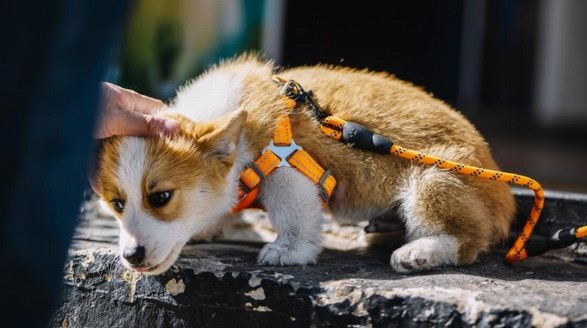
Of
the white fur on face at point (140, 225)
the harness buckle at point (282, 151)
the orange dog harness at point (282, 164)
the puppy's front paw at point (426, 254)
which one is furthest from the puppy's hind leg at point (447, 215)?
the white fur on face at point (140, 225)

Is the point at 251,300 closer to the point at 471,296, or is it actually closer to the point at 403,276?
the point at 403,276

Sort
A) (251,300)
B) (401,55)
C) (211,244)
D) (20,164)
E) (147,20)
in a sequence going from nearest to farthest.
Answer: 1. (20,164)
2. (251,300)
3. (211,244)
4. (147,20)
5. (401,55)

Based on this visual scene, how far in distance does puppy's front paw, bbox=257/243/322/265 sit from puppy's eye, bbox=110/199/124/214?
1.47 ft

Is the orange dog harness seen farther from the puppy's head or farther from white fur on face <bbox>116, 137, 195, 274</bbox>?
white fur on face <bbox>116, 137, 195, 274</bbox>

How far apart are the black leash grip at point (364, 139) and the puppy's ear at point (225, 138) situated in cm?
36

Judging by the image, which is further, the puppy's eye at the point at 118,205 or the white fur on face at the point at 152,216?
the puppy's eye at the point at 118,205

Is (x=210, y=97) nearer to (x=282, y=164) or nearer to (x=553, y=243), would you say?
(x=282, y=164)

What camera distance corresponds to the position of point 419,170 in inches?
105

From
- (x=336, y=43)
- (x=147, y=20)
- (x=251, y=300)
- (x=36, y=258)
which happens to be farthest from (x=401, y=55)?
(x=36, y=258)

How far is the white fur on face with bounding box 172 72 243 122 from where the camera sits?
2764 mm

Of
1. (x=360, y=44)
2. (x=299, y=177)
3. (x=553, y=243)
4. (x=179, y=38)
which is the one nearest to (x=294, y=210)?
(x=299, y=177)

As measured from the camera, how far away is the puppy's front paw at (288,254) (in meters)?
2.54

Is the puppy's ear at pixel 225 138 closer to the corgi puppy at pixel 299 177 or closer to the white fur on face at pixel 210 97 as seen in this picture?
the corgi puppy at pixel 299 177

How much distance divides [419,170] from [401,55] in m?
3.69
